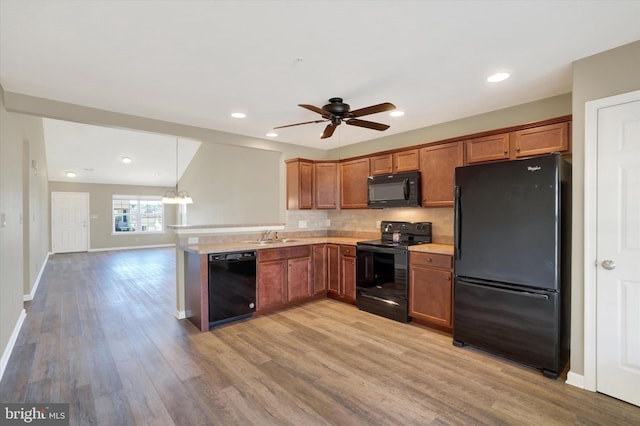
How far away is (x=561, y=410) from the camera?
206 cm

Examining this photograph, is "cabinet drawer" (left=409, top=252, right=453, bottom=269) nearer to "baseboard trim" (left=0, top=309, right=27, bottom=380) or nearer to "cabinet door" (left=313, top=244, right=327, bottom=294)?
"cabinet door" (left=313, top=244, right=327, bottom=294)

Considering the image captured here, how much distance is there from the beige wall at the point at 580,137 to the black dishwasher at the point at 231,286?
10.6 feet

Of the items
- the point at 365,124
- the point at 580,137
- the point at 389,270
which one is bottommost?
the point at 389,270

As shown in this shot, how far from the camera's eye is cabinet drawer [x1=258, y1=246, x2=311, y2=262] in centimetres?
401

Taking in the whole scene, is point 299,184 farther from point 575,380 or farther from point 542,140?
point 575,380

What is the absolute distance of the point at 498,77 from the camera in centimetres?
260

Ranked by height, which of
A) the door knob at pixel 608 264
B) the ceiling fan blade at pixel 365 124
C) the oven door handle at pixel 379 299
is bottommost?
the oven door handle at pixel 379 299

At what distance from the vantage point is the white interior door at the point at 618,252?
2107 mm

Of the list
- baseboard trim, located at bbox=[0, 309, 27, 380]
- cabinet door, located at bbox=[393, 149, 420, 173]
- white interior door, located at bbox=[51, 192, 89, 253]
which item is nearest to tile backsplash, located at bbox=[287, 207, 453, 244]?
cabinet door, located at bbox=[393, 149, 420, 173]

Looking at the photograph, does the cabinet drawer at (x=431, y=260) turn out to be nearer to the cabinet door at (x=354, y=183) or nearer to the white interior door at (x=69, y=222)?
the cabinet door at (x=354, y=183)

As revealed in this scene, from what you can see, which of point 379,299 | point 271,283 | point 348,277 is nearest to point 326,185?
point 348,277

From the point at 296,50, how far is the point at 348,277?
10.0 ft

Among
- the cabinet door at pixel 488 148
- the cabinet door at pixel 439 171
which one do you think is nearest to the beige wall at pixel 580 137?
the cabinet door at pixel 488 148

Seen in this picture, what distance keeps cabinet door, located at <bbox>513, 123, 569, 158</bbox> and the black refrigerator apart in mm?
219
